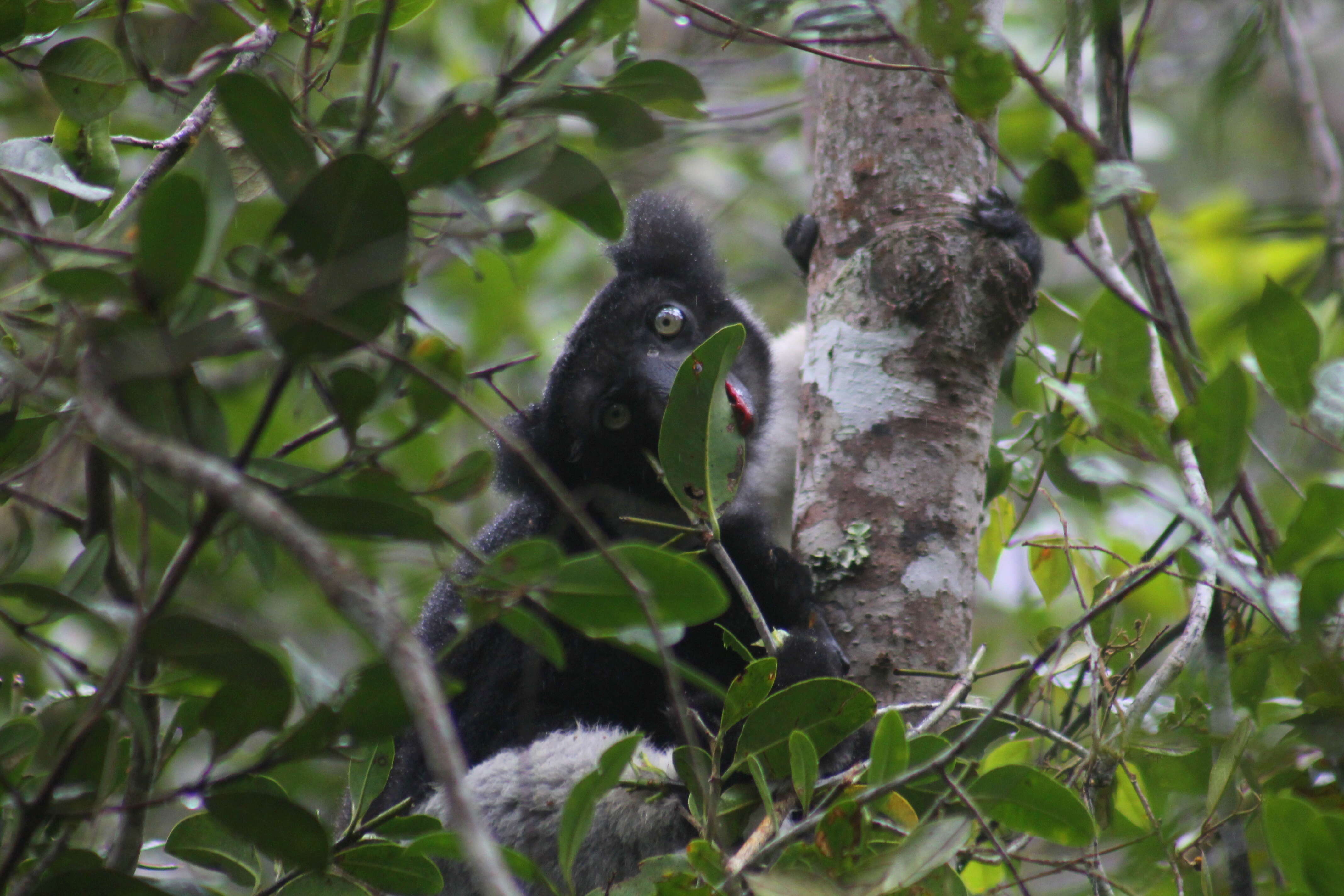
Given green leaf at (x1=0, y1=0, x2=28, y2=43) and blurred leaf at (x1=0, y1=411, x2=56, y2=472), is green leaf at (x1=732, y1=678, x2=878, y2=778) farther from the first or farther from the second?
green leaf at (x1=0, y1=0, x2=28, y2=43)

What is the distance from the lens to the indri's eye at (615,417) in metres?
3.01

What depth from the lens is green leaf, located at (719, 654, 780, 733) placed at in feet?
5.26

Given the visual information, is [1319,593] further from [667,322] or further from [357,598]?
[667,322]

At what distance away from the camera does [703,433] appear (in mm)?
1750

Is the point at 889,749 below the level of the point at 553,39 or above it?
below

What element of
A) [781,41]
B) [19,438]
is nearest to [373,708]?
[19,438]

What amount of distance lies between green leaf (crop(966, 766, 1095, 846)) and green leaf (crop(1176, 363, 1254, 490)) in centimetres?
49

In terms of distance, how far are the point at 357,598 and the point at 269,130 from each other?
67 centimetres

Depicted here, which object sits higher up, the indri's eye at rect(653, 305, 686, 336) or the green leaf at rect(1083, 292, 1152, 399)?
the green leaf at rect(1083, 292, 1152, 399)

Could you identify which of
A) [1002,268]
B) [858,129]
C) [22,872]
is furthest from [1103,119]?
[22,872]

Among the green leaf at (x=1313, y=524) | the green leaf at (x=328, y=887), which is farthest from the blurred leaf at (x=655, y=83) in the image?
the green leaf at (x=328, y=887)

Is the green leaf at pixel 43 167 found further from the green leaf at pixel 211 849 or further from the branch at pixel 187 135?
the green leaf at pixel 211 849

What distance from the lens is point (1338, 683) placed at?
1.33m

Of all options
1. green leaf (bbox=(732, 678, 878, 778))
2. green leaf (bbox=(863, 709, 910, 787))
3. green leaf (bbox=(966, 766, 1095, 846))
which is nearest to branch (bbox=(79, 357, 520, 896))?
green leaf (bbox=(863, 709, 910, 787))
